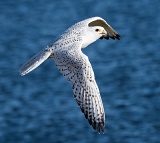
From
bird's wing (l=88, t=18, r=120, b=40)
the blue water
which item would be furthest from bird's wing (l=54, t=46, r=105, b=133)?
the blue water

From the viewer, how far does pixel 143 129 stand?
61.5 feet

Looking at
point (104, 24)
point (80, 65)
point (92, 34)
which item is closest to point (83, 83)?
point (80, 65)

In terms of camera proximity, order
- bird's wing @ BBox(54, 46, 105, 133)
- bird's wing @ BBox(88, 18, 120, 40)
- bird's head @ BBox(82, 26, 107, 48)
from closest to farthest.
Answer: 1. bird's wing @ BBox(54, 46, 105, 133)
2. bird's head @ BBox(82, 26, 107, 48)
3. bird's wing @ BBox(88, 18, 120, 40)

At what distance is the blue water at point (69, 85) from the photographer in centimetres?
1862

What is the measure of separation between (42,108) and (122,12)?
976 centimetres

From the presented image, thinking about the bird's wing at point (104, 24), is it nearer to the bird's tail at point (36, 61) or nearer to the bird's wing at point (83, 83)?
the bird's tail at point (36, 61)

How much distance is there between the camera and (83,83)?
388 inches

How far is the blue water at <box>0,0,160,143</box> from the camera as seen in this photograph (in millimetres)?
18625

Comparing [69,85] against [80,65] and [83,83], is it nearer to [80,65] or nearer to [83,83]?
[80,65]

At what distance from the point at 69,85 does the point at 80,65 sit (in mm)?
10560

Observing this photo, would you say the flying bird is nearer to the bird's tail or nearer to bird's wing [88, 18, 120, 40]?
the bird's tail

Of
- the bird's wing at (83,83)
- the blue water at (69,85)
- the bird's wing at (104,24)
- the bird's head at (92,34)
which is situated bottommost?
the bird's wing at (83,83)

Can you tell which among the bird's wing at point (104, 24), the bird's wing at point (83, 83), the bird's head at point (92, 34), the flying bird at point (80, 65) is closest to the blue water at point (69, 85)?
the bird's wing at point (104, 24)

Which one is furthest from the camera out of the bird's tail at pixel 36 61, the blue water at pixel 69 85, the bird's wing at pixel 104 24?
the blue water at pixel 69 85
